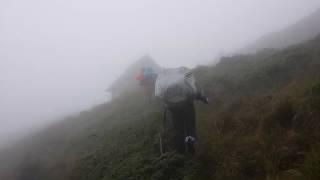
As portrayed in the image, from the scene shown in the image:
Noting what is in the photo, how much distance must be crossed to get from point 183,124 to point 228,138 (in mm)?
1386

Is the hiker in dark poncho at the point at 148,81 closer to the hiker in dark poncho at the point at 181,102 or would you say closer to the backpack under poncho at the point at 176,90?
the hiker in dark poncho at the point at 181,102

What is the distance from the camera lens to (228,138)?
11305mm

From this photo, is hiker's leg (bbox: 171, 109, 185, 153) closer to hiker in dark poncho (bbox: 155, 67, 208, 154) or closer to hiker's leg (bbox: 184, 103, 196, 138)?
hiker in dark poncho (bbox: 155, 67, 208, 154)

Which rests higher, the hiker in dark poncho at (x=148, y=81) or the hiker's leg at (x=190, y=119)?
the hiker in dark poncho at (x=148, y=81)

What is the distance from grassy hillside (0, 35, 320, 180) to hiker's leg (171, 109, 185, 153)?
0.63 metres

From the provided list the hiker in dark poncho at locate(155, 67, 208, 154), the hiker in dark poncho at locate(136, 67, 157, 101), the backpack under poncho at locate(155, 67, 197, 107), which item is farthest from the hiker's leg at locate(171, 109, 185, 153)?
the hiker in dark poncho at locate(136, 67, 157, 101)

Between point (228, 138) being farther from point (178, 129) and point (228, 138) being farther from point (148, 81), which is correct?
→ point (148, 81)

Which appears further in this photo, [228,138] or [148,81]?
[148,81]

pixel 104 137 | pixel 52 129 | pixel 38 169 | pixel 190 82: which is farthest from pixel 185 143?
pixel 52 129

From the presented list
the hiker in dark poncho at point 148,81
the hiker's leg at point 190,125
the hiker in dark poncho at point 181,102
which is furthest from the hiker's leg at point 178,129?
the hiker in dark poncho at point 148,81

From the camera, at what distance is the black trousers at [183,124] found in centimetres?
1155

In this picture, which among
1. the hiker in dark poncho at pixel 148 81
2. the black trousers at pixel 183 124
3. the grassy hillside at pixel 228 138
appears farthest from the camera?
the hiker in dark poncho at pixel 148 81

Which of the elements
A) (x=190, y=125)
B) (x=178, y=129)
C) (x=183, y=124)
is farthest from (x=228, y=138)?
(x=178, y=129)

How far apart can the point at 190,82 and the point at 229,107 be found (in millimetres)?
2405
